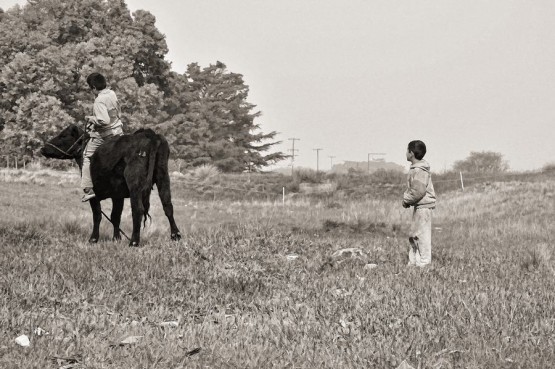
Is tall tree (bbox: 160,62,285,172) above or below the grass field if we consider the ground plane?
above

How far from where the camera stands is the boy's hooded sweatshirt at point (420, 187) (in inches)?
351

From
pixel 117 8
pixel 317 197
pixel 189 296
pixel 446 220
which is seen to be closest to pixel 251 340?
pixel 189 296

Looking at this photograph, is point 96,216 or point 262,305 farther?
point 96,216

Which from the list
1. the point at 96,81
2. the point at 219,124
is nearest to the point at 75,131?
the point at 96,81

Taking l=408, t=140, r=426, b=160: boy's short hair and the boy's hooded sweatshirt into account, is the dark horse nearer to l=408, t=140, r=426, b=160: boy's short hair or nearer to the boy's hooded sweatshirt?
the boy's hooded sweatshirt

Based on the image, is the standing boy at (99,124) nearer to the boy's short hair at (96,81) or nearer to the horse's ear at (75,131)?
the boy's short hair at (96,81)

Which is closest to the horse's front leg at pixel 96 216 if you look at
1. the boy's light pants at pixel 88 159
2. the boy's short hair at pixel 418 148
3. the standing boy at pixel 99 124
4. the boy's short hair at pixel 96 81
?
the standing boy at pixel 99 124

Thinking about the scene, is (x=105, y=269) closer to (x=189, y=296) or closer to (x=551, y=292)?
(x=189, y=296)

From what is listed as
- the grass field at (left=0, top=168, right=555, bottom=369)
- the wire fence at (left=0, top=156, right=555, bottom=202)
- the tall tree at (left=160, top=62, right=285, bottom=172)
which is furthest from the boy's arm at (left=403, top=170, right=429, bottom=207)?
the tall tree at (left=160, top=62, right=285, bottom=172)

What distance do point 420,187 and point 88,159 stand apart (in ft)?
17.1

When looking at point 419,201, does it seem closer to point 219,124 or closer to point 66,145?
point 66,145

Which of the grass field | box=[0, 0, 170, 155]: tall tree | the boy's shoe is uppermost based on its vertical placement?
box=[0, 0, 170, 155]: tall tree

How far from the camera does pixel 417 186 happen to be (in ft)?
29.2

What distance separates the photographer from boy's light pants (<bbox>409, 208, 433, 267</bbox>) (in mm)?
8977
